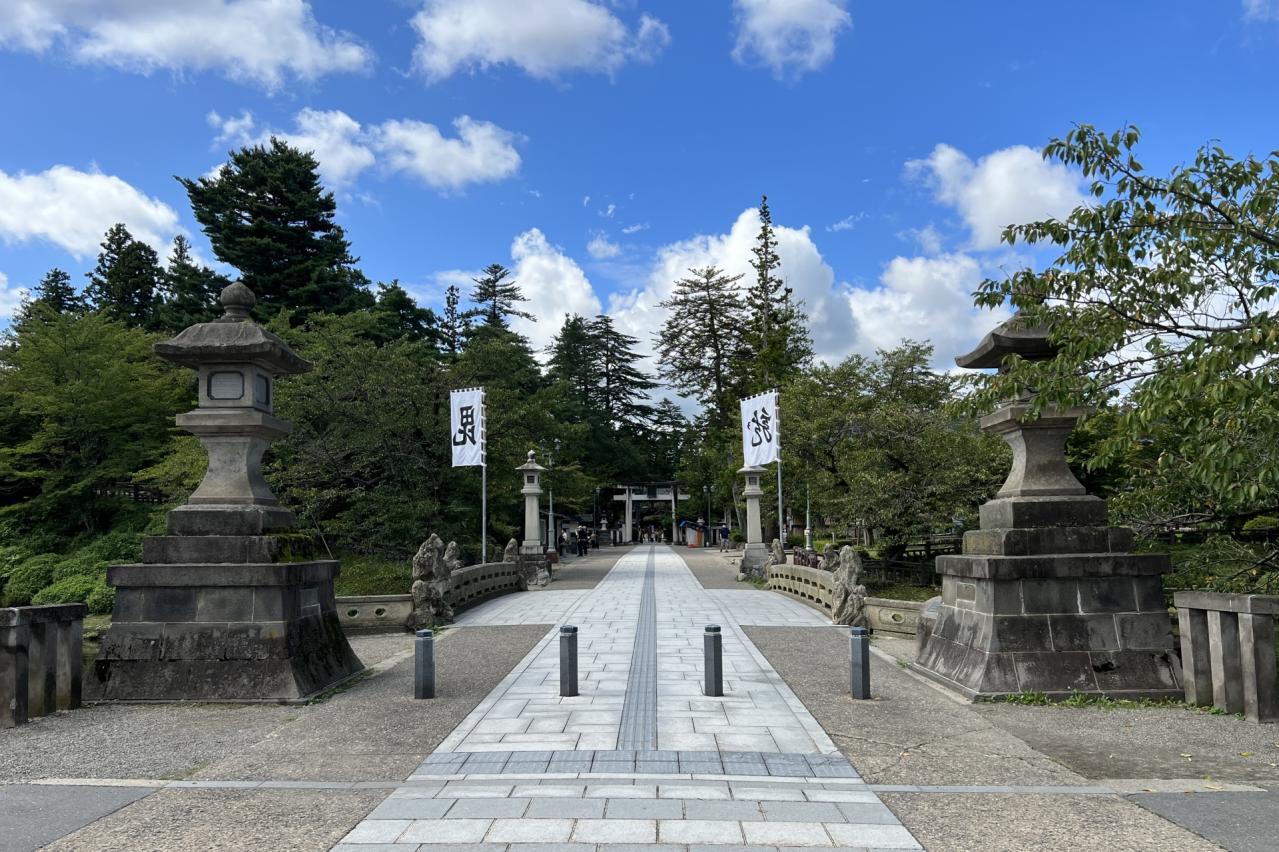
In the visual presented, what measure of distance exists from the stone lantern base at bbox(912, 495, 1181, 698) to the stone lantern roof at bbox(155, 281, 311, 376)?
7.12m

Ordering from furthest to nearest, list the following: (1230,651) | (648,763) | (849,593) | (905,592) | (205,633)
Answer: (905,592) < (849,593) < (205,633) < (1230,651) < (648,763)

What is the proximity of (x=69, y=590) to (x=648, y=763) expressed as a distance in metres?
22.9

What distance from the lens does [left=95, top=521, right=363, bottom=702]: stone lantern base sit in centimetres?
725

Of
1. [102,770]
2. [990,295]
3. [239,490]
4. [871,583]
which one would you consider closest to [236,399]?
[239,490]

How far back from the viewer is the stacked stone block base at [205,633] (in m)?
7.25

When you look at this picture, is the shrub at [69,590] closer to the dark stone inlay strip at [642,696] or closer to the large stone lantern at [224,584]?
the dark stone inlay strip at [642,696]

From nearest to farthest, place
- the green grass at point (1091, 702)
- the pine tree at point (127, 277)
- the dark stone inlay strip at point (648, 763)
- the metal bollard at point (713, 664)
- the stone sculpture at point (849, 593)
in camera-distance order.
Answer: the dark stone inlay strip at point (648, 763), the green grass at point (1091, 702), the metal bollard at point (713, 664), the stone sculpture at point (849, 593), the pine tree at point (127, 277)

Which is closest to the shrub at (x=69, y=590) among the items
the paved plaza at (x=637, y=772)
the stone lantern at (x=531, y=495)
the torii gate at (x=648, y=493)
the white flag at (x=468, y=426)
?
the white flag at (x=468, y=426)

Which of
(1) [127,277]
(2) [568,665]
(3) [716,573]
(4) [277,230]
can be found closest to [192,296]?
(4) [277,230]

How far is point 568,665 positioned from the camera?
7.64 metres

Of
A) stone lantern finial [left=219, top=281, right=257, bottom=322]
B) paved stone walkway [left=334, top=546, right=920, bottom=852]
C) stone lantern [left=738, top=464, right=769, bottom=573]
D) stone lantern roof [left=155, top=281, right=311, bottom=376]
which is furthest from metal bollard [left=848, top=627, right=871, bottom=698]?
stone lantern [left=738, top=464, right=769, bottom=573]

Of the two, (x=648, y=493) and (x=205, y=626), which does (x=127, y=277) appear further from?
(x=205, y=626)

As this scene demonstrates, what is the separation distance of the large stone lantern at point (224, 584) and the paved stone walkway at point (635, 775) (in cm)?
200

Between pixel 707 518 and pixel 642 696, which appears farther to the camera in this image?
pixel 707 518
